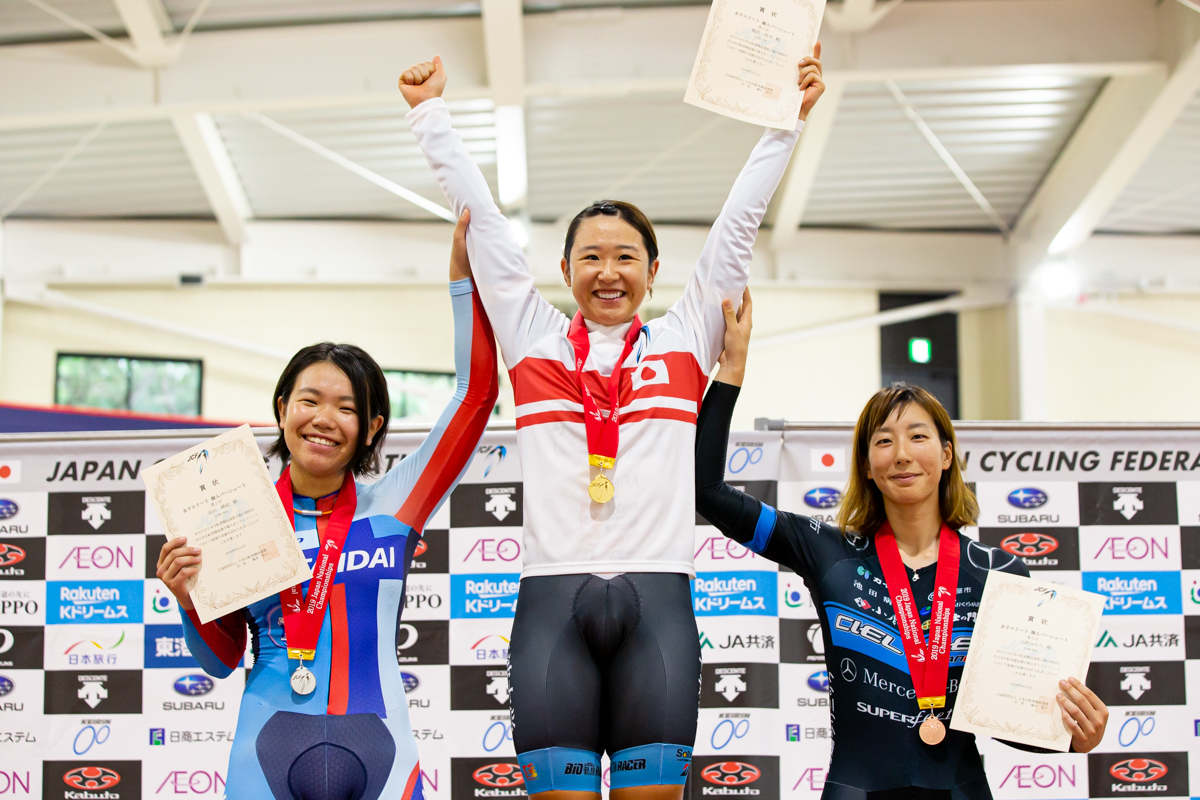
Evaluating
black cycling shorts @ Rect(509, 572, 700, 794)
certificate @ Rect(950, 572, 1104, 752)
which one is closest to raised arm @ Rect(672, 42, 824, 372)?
black cycling shorts @ Rect(509, 572, 700, 794)

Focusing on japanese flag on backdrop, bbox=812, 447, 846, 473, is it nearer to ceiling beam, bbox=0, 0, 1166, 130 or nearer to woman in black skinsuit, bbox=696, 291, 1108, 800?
woman in black skinsuit, bbox=696, 291, 1108, 800

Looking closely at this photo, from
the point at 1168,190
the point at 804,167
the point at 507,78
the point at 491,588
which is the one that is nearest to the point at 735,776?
the point at 491,588

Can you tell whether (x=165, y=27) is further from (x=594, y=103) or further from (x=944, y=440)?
(x=944, y=440)

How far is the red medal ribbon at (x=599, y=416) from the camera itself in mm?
1896

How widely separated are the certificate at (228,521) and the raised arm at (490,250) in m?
0.57

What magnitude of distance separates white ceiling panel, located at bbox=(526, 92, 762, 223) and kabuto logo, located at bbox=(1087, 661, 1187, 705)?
6.43 m

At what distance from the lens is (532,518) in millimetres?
1932

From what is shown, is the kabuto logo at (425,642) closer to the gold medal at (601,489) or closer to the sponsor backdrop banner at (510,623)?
the sponsor backdrop banner at (510,623)

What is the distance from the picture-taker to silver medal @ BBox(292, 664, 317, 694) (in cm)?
188

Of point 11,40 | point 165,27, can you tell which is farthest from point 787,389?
point 11,40

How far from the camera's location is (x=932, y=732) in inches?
78.4

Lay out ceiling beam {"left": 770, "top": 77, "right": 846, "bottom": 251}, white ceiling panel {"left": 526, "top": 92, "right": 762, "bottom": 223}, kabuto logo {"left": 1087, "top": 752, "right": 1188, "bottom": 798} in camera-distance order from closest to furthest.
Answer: kabuto logo {"left": 1087, "top": 752, "right": 1188, "bottom": 798}
ceiling beam {"left": 770, "top": 77, "right": 846, "bottom": 251}
white ceiling panel {"left": 526, "top": 92, "right": 762, "bottom": 223}

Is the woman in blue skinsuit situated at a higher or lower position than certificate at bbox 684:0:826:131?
lower

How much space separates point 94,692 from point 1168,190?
10.3 metres
